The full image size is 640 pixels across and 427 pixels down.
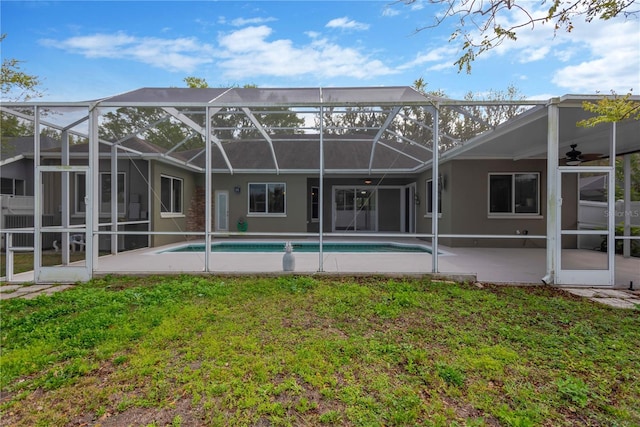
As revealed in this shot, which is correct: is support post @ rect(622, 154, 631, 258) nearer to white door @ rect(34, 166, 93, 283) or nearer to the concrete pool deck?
the concrete pool deck

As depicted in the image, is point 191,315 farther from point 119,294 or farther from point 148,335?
point 119,294

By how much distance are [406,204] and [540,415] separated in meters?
12.6

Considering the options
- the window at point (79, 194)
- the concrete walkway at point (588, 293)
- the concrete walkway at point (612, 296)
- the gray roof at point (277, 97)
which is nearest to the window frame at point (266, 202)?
the window at point (79, 194)

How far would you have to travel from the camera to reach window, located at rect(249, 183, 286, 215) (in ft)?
43.3

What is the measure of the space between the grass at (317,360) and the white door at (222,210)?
8448mm

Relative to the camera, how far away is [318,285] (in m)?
5.25

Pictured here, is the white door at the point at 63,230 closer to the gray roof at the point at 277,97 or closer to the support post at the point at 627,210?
A: the gray roof at the point at 277,97

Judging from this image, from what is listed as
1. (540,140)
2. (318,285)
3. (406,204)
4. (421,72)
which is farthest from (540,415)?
(406,204)

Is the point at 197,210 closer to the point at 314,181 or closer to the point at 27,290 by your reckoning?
the point at 314,181

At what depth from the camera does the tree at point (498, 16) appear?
11.4 feet

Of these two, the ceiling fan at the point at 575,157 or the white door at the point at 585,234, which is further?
the ceiling fan at the point at 575,157

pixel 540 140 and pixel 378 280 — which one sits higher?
pixel 540 140

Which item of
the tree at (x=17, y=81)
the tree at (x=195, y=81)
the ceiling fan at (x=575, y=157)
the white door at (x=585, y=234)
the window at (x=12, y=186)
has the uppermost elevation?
the tree at (x=195, y=81)

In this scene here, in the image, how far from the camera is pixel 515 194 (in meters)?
10.1
